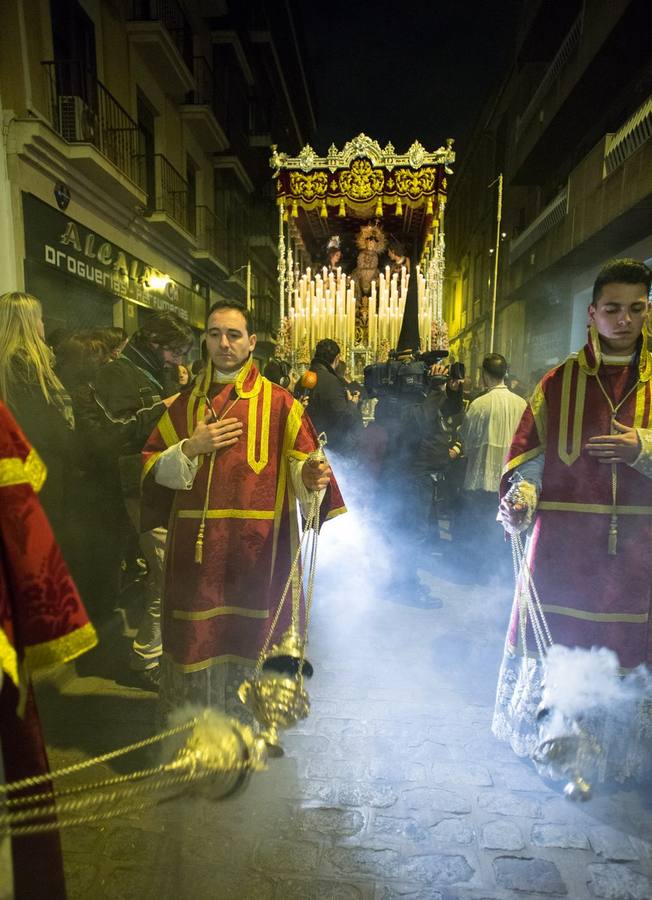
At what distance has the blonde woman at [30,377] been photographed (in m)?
2.64

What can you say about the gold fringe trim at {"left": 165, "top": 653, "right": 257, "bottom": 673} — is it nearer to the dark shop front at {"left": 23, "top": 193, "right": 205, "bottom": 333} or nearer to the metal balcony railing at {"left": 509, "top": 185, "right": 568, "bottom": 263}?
the dark shop front at {"left": 23, "top": 193, "right": 205, "bottom": 333}

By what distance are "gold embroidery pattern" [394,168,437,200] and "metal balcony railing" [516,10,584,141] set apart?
21.3 ft

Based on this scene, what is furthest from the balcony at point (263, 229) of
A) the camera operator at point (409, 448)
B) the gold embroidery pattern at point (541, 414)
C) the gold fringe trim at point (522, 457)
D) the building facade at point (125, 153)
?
the gold fringe trim at point (522, 457)

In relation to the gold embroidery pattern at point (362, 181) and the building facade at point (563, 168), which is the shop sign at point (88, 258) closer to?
the gold embroidery pattern at point (362, 181)

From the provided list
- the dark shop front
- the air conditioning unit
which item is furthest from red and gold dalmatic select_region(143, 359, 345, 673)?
the air conditioning unit

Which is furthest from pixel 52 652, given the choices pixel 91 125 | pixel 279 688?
pixel 91 125

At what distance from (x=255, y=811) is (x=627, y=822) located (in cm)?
150

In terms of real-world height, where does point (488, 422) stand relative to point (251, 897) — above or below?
above

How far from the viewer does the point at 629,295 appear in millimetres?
2146

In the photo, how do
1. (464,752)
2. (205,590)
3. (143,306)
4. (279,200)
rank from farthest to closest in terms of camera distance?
(143,306) < (279,200) < (464,752) < (205,590)

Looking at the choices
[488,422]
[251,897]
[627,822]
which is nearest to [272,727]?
[251,897]

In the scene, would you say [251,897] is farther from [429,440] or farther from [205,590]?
[429,440]

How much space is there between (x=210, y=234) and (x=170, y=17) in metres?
4.68

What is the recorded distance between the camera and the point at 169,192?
1177 cm
